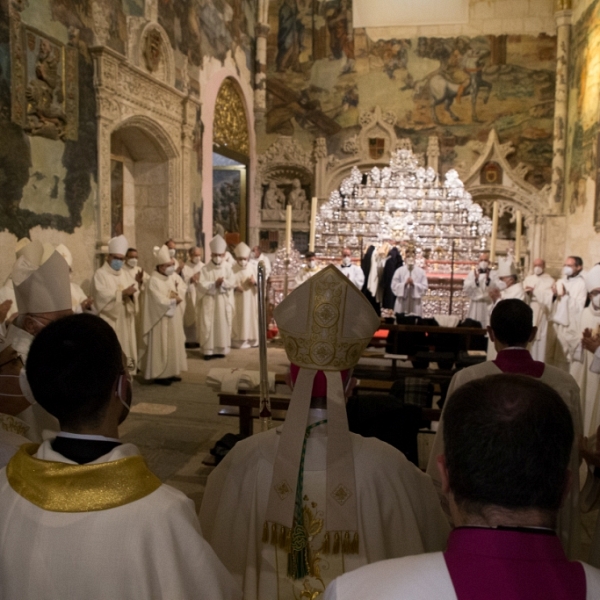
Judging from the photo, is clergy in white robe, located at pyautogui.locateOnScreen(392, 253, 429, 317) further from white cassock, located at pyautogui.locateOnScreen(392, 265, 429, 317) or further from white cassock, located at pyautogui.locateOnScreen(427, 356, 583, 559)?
white cassock, located at pyautogui.locateOnScreen(427, 356, 583, 559)

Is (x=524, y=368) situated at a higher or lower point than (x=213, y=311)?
higher

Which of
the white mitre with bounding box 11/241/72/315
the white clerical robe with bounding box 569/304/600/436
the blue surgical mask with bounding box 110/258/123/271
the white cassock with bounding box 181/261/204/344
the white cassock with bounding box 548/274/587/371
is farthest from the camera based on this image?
the white cassock with bounding box 181/261/204/344

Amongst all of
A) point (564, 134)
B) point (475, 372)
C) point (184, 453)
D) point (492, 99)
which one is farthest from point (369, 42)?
point (475, 372)

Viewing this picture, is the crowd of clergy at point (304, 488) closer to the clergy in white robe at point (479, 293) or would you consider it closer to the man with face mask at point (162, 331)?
the man with face mask at point (162, 331)

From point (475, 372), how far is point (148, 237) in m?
10.3

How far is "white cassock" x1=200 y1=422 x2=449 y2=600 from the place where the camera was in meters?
2.08

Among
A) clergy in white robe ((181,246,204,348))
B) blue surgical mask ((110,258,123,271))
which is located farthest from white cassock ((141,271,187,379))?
clergy in white robe ((181,246,204,348))

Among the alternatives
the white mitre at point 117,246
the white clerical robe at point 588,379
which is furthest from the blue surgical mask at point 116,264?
the white clerical robe at point 588,379

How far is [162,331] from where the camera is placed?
8609 millimetres

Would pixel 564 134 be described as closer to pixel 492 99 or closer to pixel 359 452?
pixel 492 99

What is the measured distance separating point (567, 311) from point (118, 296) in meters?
6.05

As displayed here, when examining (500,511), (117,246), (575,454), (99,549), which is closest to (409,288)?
(117,246)

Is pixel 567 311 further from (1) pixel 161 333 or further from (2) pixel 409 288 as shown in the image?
(1) pixel 161 333

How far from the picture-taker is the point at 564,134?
667 inches
